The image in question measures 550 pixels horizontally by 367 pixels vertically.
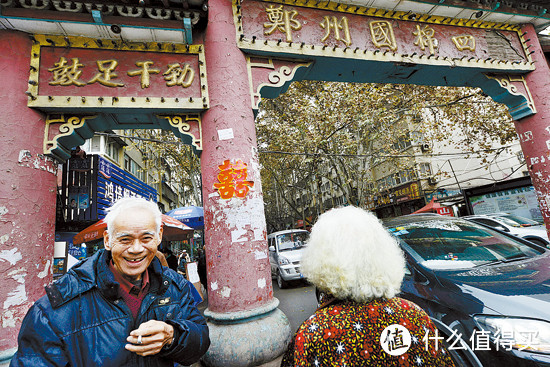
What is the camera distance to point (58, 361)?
1.24 meters

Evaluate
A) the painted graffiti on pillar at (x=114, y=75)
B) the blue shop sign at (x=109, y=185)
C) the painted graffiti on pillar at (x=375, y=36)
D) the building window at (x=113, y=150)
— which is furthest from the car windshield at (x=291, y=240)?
the building window at (x=113, y=150)

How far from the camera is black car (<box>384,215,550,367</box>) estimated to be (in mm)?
1974

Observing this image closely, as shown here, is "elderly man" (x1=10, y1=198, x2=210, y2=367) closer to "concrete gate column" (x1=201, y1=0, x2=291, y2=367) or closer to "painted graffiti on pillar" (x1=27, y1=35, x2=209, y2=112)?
"concrete gate column" (x1=201, y1=0, x2=291, y2=367)

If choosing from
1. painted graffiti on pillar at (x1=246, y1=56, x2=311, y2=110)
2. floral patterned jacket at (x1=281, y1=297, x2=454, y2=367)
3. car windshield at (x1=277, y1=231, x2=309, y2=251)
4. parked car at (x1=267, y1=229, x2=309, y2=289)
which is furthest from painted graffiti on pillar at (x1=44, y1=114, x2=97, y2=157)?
car windshield at (x1=277, y1=231, x2=309, y2=251)

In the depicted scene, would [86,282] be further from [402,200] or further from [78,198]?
[402,200]

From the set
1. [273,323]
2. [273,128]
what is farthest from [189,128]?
[273,128]

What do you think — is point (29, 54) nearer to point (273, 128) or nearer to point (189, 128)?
point (189, 128)

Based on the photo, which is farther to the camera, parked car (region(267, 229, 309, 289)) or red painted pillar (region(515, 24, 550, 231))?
parked car (region(267, 229, 309, 289))

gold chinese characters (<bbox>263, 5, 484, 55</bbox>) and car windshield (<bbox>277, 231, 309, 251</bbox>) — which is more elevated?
gold chinese characters (<bbox>263, 5, 484, 55</bbox>)

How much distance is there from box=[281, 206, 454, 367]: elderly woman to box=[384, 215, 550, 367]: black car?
0.16 m

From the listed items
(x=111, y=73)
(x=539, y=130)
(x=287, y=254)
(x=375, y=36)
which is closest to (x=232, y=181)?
(x=111, y=73)

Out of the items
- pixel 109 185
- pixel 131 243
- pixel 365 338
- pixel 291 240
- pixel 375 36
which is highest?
pixel 375 36

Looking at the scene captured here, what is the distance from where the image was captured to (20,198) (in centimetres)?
315

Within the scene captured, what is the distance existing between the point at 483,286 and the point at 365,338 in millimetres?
1833
